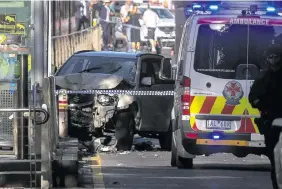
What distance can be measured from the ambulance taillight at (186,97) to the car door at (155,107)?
12.6 feet

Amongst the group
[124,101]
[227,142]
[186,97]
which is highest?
[186,97]

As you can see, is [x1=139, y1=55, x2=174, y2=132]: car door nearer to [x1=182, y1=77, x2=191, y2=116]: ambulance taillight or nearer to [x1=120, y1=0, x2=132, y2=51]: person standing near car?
[x1=182, y1=77, x2=191, y2=116]: ambulance taillight

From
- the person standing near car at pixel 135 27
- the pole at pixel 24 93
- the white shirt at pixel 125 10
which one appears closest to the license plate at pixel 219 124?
the pole at pixel 24 93

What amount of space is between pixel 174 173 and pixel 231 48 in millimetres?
1796

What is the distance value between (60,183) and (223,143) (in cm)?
316

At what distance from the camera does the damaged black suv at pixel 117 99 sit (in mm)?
15664

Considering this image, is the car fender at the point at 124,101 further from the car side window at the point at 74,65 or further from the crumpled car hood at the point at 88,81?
the car side window at the point at 74,65

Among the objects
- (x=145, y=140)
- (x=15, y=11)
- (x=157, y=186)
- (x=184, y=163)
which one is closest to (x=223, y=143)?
(x=184, y=163)

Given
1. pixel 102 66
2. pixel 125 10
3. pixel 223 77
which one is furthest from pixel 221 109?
pixel 125 10

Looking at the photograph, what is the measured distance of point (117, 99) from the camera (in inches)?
615

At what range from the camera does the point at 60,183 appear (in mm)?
9492

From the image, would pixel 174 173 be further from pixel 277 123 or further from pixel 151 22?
pixel 151 22

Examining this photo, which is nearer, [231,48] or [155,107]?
[231,48]

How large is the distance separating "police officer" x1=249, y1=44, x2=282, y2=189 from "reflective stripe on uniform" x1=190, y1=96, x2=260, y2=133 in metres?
2.77
